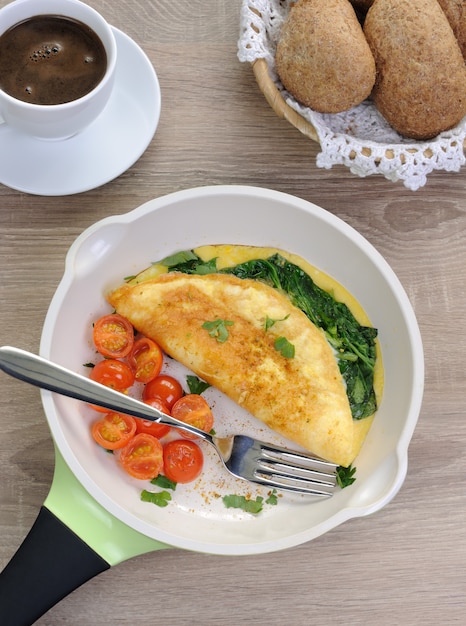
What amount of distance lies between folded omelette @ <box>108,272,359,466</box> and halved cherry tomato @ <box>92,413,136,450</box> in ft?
0.69

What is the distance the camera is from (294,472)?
189 cm

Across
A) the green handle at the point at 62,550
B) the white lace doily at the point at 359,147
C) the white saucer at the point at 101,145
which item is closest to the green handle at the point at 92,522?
the green handle at the point at 62,550

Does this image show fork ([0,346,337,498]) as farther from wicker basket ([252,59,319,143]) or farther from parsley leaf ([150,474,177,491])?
wicker basket ([252,59,319,143])

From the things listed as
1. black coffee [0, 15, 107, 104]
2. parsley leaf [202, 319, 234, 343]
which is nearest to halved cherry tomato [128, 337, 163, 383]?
parsley leaf [202, 319, 234, 343]

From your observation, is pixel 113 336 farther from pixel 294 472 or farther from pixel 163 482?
pixel 294 472

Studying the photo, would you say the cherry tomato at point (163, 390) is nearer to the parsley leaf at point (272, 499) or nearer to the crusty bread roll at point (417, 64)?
the parsley leaf at point (272, 499)

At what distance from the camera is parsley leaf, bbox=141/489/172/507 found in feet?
6.14

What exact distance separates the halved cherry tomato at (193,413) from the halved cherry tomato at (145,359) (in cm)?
10

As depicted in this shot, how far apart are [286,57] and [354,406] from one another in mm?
897

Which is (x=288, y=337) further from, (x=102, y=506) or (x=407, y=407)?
(x=102, y=506)

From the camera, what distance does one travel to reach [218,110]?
2.00m

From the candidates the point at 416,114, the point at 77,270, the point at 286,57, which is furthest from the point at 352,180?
the point at 77,270

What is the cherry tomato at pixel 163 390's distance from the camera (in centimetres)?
189

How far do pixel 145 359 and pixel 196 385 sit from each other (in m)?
0.15
